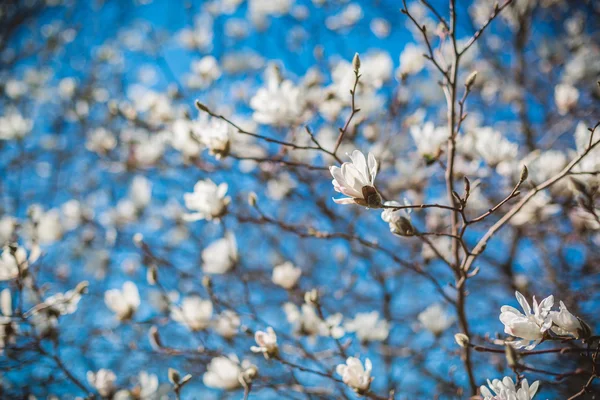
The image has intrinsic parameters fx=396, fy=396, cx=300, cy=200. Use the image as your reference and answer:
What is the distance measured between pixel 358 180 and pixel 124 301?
1213 mm

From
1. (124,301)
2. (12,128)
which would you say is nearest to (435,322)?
(124,301)

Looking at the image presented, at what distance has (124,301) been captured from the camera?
1616mm

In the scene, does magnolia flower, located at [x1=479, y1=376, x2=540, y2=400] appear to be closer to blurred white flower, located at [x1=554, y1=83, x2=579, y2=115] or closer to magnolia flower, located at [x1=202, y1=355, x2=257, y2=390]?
magnolia flower, located at [x1=202, y1=355, x2=257, y2=390]

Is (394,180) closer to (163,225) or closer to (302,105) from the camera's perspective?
(302,105)

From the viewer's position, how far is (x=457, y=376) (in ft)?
7.29

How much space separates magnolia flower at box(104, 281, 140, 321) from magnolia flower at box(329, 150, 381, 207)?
1.16 metres

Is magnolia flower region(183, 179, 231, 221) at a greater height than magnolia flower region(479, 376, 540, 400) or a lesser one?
lesser

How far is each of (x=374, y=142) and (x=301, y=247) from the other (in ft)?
5.06

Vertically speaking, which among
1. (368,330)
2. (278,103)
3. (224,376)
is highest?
(278,103)

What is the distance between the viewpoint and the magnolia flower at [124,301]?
160 cm

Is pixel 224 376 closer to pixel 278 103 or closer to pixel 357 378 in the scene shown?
pixel 357 378

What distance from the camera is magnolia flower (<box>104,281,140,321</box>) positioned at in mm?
1598

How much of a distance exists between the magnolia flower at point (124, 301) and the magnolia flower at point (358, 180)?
116cm

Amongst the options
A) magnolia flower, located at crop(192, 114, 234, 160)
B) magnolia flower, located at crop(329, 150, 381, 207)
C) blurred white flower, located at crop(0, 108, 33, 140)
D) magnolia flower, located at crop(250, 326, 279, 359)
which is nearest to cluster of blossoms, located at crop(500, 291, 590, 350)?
magnolia flower, located at crop(329, 150, 381, 207)
